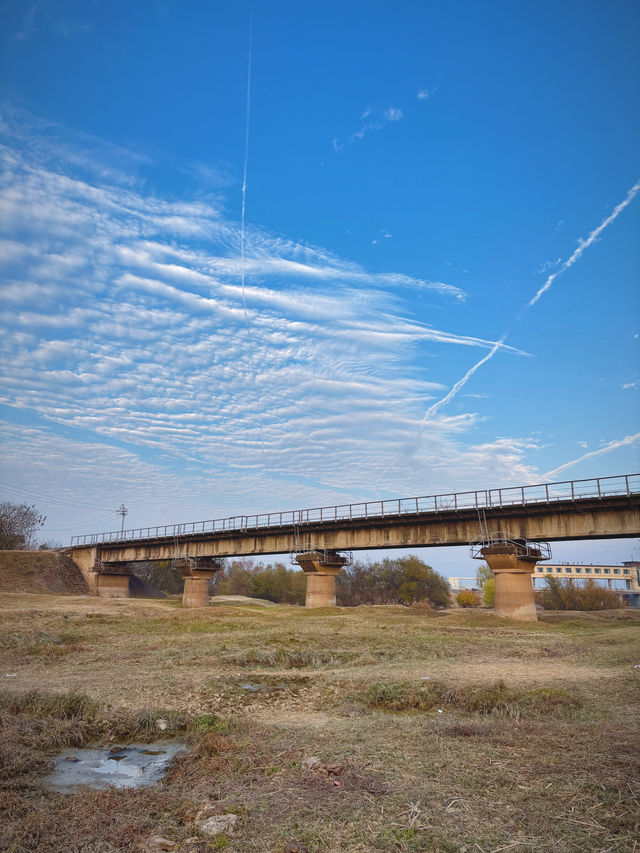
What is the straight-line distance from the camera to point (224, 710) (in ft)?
37.5

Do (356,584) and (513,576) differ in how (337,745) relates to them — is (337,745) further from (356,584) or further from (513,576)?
(356,584)

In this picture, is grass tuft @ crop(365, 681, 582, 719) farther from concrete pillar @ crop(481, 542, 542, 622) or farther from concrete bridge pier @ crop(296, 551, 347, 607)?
concrete bridge pier @ crop(296, 551, 347, 607)

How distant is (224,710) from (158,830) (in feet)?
19.1

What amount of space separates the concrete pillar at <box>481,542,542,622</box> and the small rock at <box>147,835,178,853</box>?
37465 millimetres

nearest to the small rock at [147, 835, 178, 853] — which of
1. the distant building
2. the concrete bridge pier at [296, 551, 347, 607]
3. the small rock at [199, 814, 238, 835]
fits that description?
the small rock at [199, 814, 238, 835]

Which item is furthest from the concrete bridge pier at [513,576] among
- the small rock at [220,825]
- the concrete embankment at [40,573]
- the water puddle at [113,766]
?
the concrete embankment at [40,573]

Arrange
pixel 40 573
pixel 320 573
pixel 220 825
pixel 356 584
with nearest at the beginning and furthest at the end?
pixel 220 825, pixel 320 573, pixel 40 573, pixel 356 584

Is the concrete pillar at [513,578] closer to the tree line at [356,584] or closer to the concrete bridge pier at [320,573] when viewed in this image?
the concrete bridge pier at [320,573]

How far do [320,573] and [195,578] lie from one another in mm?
19177

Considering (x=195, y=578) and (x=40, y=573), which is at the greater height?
(x=40, y=573)

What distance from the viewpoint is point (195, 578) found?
63938 mm

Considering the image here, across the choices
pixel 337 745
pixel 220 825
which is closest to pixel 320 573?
pixel 337 745

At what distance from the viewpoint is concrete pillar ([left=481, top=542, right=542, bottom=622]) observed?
129ft

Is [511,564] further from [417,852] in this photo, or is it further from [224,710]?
[417,852]
